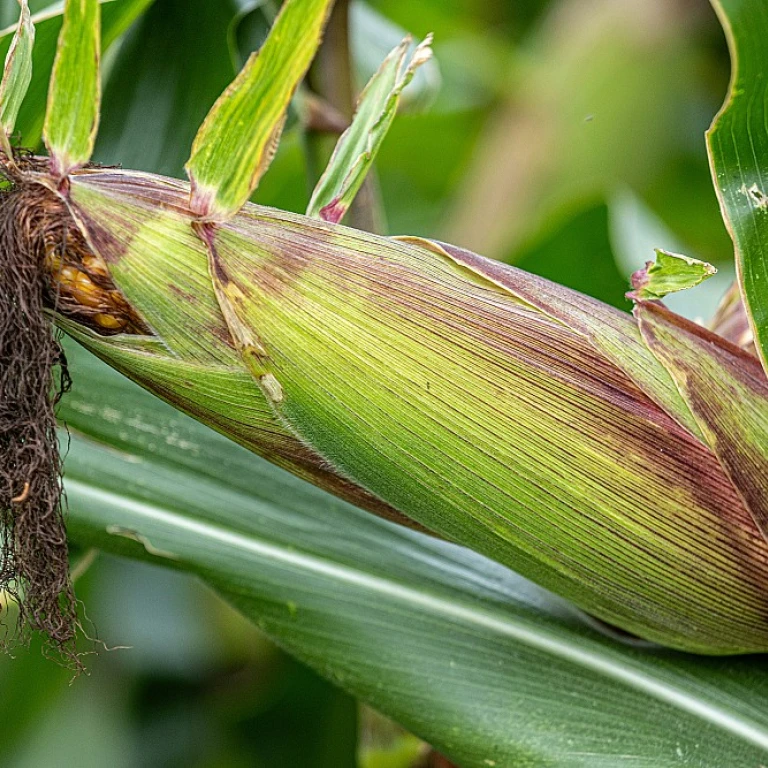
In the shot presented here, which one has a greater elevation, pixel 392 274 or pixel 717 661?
pixel 392 274

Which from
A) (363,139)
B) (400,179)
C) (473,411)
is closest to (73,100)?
(363,139)

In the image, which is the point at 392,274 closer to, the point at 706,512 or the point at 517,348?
the point at 517,348

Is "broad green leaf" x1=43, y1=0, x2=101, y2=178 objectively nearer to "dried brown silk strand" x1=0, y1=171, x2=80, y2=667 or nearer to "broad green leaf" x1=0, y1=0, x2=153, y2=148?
"dried brown silk strand" x1=0, y1=171, x2=80, y2=667

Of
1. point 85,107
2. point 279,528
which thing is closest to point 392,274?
point 85,107

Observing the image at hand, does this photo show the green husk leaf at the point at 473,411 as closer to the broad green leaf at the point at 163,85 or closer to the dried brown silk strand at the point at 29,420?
the dried brown silk strand at the point at 29,420

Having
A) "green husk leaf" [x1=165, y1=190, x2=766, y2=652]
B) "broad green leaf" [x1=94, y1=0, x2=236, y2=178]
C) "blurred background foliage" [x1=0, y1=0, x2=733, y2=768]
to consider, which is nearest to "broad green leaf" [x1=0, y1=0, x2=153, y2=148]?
"blurred background foliage" [x1=0, y1=0, x2=733, y2=768]

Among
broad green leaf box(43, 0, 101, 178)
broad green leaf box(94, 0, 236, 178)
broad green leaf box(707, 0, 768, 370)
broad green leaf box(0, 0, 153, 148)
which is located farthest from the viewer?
broad green leaf box(94, 0, 236, 178)
